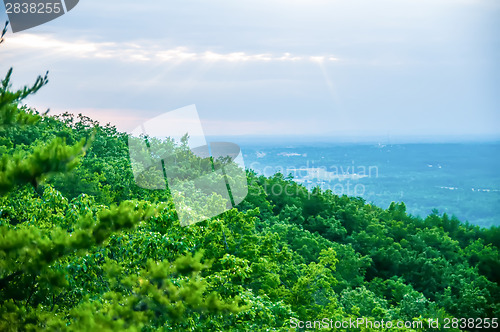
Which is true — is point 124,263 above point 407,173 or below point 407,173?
above

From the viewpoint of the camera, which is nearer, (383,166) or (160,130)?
(160,130)

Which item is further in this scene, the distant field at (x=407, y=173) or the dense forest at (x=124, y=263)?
the distant field at (x=407, y=173)

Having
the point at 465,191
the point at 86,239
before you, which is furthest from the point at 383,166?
the point at 86,239

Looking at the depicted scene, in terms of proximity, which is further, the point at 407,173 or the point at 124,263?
the point at 407,173

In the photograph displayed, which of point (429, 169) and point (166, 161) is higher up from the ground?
point (166, 161)

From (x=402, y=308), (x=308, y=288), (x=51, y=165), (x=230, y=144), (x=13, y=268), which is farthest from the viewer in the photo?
(x=230, y=144)

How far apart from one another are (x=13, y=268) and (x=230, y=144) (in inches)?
909

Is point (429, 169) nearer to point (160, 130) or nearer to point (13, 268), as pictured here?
point (160, 130)

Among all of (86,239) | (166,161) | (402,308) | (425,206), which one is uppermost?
(86,239)

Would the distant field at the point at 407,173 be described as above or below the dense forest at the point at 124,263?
below

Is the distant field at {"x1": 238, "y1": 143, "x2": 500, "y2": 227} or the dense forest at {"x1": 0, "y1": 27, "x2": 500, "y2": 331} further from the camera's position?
the distant field at {"x1": 238, "y1": 143, "x2": 500, "y2": 227}

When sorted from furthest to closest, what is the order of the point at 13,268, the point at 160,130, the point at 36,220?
the point at 160,130 → the point at 36,220 → the point at 13,268

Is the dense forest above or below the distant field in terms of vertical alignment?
above

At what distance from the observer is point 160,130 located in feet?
75.2
